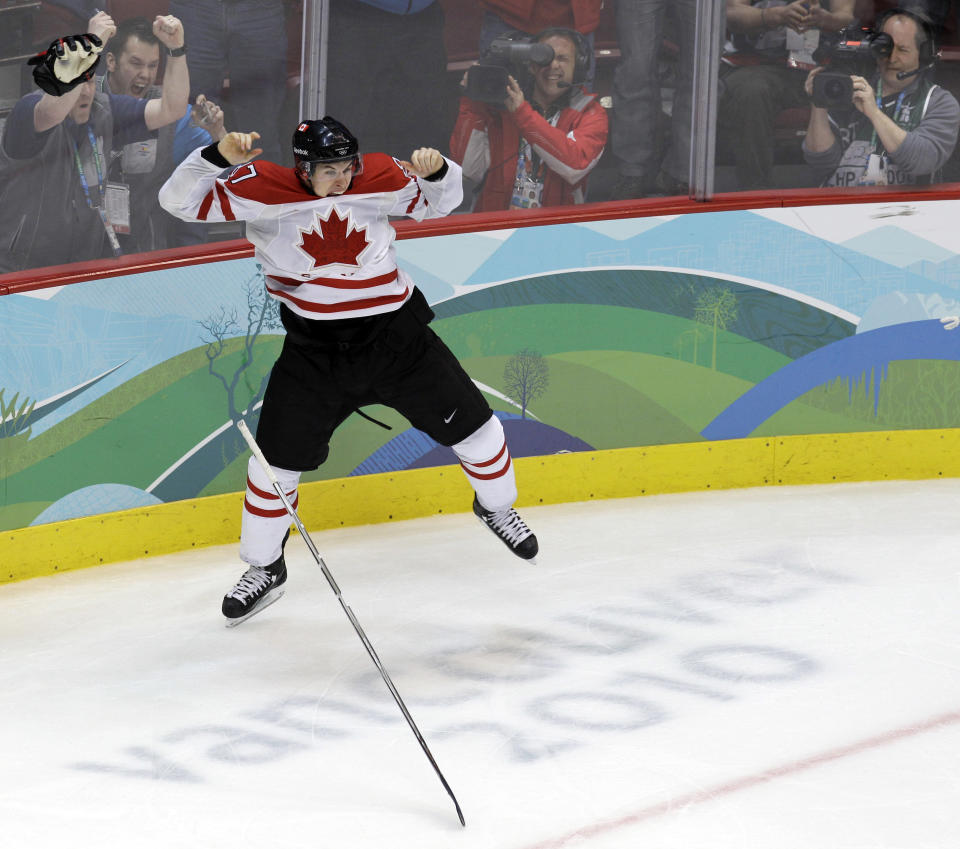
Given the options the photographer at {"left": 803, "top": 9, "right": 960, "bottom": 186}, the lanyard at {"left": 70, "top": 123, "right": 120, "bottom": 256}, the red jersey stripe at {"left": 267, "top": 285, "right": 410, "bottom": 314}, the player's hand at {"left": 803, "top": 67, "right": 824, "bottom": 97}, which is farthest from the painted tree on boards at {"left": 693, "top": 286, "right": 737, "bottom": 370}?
the lanyard at {"left": 70, "top": 123, "right": 120, "bottom": 256}

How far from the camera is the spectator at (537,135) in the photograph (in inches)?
172

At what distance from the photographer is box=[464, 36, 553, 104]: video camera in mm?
4340

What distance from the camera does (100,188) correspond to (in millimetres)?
3896

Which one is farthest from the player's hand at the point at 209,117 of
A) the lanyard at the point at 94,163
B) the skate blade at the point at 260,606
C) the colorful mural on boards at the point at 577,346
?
the skate blade at the point at 260,606

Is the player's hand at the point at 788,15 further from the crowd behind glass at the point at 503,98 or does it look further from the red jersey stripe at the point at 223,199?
the red jersey stripe at the point at 223,199

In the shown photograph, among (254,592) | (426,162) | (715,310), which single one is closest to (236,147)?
(426,162)

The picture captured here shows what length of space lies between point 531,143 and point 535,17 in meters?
0.39

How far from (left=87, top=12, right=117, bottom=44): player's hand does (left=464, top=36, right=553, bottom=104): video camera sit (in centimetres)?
111

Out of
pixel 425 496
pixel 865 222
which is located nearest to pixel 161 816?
pixel 425 496

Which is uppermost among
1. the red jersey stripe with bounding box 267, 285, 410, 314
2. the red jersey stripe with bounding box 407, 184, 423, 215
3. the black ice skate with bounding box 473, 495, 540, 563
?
the red jersey stripe with bounding box 407, 184, 423, 215

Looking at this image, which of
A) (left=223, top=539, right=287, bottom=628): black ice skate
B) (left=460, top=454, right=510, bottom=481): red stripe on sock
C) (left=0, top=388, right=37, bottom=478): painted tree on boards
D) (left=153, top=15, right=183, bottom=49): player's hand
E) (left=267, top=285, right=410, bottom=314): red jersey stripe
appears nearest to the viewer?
(left=267, top=285, right=410, bottom=314): red jersey stripe

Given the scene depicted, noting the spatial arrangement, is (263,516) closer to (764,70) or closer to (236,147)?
(236,147)

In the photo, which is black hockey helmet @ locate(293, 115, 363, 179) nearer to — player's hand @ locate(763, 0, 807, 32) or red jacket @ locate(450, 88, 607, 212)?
red jacket @ locate(450, 88, 607, 212)

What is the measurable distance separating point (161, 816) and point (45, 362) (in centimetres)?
167
